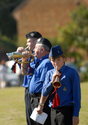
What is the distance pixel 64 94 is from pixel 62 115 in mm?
273

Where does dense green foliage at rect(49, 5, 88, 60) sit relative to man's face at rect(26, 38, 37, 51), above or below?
above

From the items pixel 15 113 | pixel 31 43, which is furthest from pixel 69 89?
pixel 15 113

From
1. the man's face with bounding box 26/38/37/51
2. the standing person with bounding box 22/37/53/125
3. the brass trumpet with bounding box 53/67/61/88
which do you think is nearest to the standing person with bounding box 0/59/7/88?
the man's face with bounding box 26/38/37/51

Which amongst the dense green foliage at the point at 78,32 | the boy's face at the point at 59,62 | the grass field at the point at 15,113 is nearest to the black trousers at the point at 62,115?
the boy's face at the point at 59,62

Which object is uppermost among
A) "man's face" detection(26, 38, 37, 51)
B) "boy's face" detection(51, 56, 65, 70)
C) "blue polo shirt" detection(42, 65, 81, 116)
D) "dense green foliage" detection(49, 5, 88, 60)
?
"dense green foliage" detection(49, 5, 88, 60)

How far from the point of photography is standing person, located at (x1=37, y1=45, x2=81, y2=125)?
11.2 ft

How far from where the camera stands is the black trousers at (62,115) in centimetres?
342

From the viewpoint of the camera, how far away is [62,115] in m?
3.43

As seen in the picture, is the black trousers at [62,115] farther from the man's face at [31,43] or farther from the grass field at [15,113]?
the grass field at [15,113]

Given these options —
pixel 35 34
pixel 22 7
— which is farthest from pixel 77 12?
pixel 35 34

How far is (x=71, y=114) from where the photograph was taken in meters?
3.47

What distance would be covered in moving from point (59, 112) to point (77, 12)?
83.4ft

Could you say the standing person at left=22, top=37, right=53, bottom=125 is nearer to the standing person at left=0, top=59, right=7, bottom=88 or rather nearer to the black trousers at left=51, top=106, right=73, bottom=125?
the black trousers at left=51, top=106, right=73, bottom=125

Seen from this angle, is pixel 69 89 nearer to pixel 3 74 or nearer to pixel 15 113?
pixel 15 113
